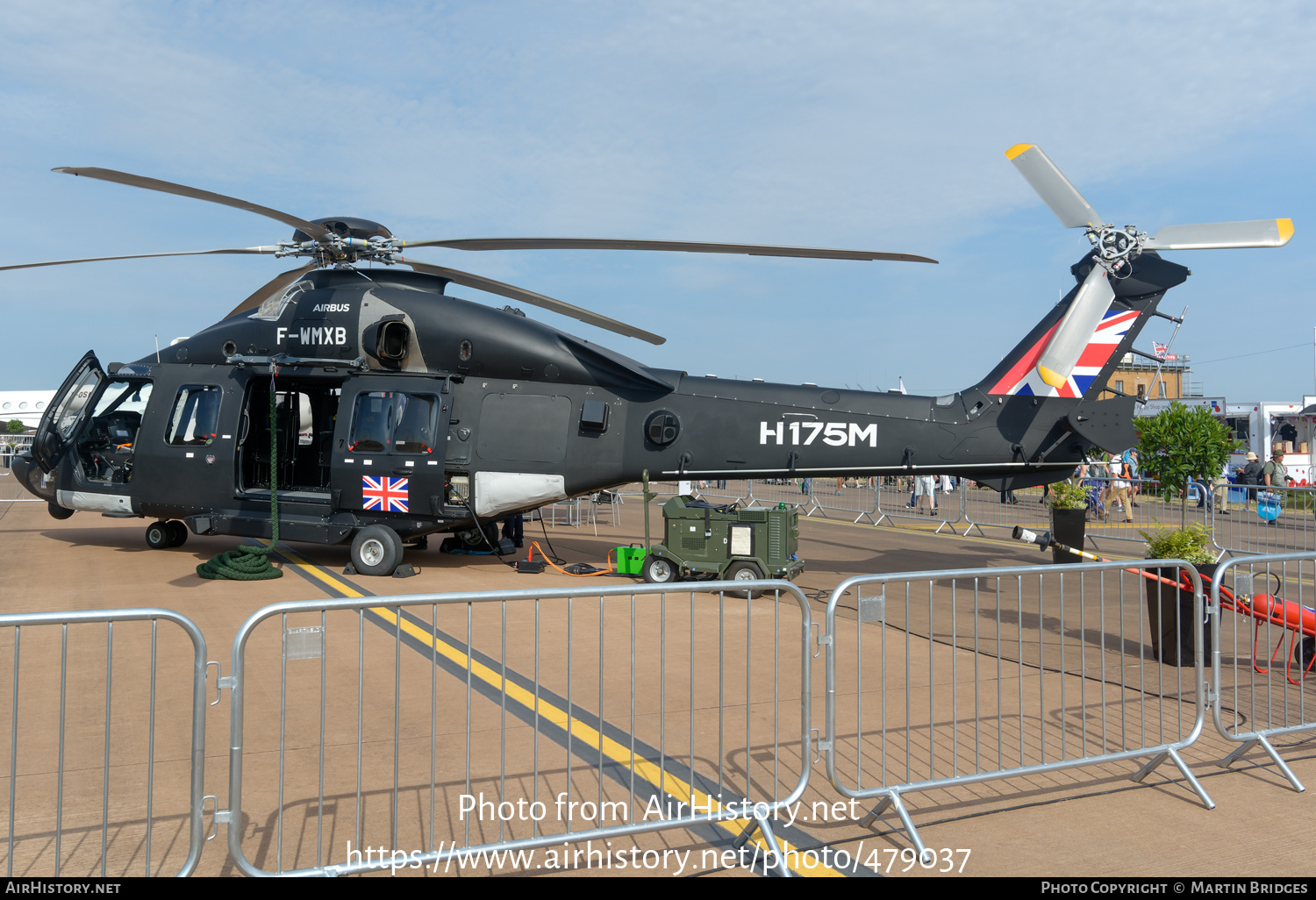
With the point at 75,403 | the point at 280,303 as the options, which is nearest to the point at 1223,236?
the point at 280,303

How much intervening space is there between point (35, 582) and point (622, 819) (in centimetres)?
964

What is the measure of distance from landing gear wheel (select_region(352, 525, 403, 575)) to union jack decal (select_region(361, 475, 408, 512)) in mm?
307

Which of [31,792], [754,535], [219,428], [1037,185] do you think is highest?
[1037,185]

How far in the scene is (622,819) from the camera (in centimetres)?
390

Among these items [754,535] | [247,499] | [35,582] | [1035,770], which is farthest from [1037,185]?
[35,582]

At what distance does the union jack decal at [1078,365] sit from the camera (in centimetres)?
1000

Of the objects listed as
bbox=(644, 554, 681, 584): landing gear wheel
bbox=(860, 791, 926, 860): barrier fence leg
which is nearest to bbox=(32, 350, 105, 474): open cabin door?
bbox=(644, 554, 681, 584): landing gear wheel

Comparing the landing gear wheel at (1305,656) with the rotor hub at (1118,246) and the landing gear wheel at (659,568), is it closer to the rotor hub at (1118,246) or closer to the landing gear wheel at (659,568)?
the rotor hub at (1118,246)

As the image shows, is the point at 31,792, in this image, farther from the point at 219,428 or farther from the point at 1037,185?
the point at 1037,185

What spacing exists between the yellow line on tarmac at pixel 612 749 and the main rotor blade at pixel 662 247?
4346 millimetres

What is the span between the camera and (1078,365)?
1012 cm

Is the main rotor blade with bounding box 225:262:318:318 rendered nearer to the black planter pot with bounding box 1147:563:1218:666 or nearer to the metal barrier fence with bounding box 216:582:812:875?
the metal barrier fence with bounding box 216:582:812:875

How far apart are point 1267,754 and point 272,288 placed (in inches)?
487

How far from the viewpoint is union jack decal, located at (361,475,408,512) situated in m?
11.4
